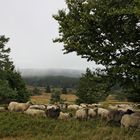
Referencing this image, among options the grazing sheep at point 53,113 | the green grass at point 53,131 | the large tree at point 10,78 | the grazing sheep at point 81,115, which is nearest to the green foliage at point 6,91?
the large tree at point 10,78

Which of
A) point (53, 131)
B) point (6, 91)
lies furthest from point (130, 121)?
point (6, 91)

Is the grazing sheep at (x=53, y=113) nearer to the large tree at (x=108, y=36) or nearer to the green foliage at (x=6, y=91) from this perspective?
the large tree at (x=108, y=36)

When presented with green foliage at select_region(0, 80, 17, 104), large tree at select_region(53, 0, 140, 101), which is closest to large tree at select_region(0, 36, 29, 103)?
green foliage at select_region(0, 80, 17, 104)

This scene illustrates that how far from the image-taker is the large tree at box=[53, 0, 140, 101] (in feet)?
75.9

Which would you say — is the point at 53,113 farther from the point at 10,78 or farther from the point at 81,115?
the point at 10,78

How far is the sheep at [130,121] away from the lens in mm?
26656

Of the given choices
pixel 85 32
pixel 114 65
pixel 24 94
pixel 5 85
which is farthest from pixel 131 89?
pixel 24 94

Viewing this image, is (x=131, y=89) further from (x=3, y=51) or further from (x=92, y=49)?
(x=3, y=51)

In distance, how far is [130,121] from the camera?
27.0 m

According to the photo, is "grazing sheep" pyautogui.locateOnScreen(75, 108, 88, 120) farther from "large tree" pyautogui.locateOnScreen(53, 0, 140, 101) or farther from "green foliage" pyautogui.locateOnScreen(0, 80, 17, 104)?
"green foliage" pyautogui.locateOnScreen(0, 80, 17, 104)

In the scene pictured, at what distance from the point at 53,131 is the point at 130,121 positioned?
5159mm

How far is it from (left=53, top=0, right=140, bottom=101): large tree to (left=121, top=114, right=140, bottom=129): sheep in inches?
81.9

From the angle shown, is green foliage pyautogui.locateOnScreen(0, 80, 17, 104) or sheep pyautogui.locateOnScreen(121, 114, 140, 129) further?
green foliage pyautogui.locateOnScreen(0, 80, 17, 104)

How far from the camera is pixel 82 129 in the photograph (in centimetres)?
2588
